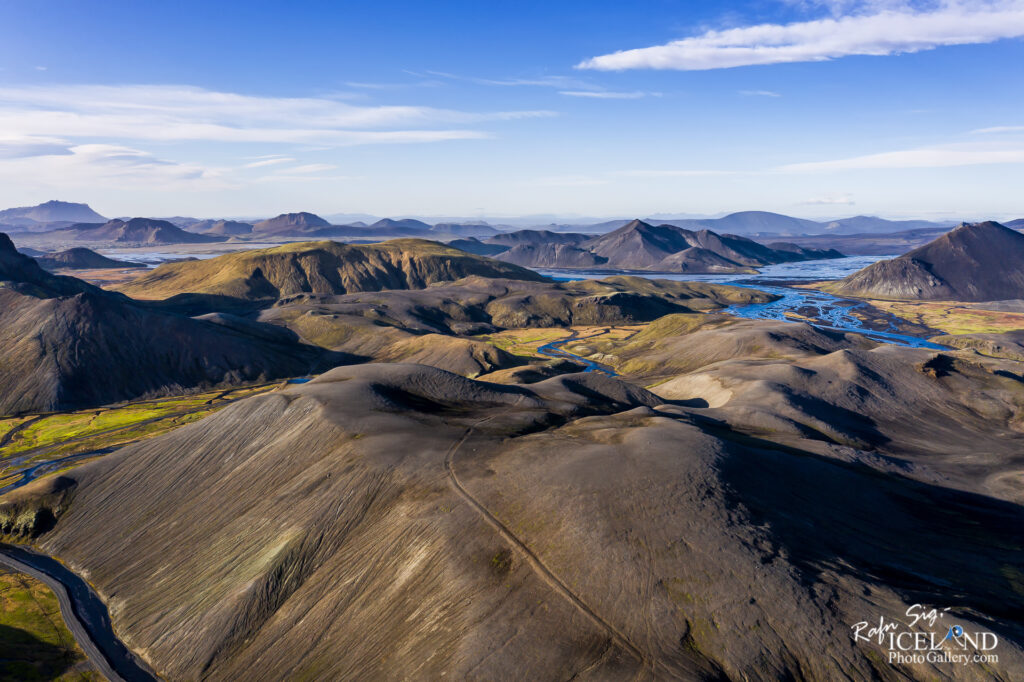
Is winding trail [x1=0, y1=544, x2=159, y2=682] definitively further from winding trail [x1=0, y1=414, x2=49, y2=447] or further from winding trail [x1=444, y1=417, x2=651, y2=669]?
winding trail [x1=0, y1=414, x2=49, y2=447]

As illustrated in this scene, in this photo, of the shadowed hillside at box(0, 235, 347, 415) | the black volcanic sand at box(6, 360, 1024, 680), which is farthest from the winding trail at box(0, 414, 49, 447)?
the black volcanic sand at box(6, 360, 1024, 680)

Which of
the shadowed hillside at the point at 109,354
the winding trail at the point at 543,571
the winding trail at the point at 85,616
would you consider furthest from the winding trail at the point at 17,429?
the winding trail at the point at 543,571

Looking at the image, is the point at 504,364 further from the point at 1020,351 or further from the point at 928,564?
the point at 1020,351

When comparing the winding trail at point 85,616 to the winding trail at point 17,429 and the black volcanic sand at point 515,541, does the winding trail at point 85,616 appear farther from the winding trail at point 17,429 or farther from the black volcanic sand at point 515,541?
the winding trail at point 17,429

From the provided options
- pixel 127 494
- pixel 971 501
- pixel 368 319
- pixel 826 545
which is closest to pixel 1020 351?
pixel 971 501

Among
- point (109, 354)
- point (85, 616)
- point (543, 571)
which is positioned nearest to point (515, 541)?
point (543, 571)

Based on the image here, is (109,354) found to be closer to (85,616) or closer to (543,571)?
(85,616)
